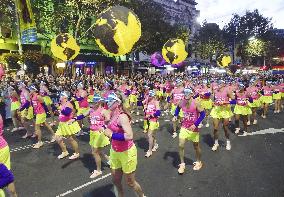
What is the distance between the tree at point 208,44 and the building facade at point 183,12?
12.7 ft

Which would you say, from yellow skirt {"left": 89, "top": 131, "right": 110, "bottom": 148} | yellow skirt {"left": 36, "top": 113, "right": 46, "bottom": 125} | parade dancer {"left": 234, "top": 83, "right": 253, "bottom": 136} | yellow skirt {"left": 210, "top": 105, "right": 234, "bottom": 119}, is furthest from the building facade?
yellow skirt {"left": 89, "top": 131, "right": 110, "bottom": 148}

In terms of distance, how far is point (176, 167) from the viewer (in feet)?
29.5

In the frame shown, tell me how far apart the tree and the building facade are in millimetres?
3859

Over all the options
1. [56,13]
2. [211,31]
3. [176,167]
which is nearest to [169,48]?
[176,167]

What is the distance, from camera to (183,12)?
253ft

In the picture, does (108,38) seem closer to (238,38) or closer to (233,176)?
(233,176)

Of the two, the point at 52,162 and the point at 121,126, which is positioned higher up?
the point at 121,126

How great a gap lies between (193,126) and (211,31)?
6926cm

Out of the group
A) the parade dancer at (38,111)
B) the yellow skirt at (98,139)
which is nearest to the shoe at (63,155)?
the parade dancer at (38,111)

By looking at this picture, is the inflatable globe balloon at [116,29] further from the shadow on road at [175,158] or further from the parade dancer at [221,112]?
the shadow on road at [175,158]

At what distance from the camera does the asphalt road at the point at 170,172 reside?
7.32 m

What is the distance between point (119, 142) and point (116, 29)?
5.42 meters

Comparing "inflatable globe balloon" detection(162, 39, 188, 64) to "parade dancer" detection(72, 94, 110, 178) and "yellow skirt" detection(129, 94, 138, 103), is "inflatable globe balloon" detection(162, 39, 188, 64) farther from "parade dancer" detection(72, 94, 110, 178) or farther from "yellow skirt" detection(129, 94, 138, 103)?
"parade dancer" detection(72, 94, 110, 178)

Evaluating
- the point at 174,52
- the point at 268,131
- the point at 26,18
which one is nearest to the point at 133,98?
the point at 174,52
